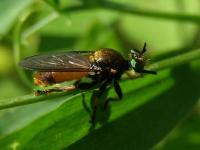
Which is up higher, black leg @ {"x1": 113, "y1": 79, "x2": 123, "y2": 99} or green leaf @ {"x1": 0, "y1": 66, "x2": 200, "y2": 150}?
black leg @ {"x1": 113, "y1": 79, "x2": 123, "y2": 99}

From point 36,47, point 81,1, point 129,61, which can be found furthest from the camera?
point 36,47

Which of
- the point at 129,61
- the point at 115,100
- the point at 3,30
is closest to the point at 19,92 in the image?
the point at 3,30

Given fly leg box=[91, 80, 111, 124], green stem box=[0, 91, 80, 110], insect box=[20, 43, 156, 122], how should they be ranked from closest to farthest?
green stem box=[0, 91, 80, 110], fly leg box=[91, 80, 111, 124], insect box=[20, 43, 156, 122]

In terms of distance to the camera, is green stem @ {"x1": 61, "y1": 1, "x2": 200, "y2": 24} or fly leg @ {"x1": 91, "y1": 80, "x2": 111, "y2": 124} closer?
fly leg @ {"x1": 91, "y1": 80, "x2": 111, "y2": 124}

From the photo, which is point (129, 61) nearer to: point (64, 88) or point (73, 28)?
point (64, 88)

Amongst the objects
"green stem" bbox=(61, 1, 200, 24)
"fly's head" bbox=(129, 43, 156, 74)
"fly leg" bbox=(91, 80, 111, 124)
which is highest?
"green stem" bbox=(61, 1, 200, 24)

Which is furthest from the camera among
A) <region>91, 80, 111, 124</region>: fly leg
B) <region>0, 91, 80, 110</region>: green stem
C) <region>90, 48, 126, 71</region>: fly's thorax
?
<region>90, 48, 126, 71</region>: fly's thorax

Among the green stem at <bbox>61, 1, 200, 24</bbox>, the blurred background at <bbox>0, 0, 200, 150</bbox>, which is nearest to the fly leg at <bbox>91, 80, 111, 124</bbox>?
the green stem at <bbox>61, 1, 200, 24</bbox>

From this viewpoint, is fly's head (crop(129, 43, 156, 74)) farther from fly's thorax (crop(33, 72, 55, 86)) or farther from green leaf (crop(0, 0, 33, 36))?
green leaf (crop(0, 0, 33, 36))

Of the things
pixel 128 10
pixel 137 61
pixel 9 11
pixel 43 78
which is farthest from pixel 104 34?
pixel 43 78
